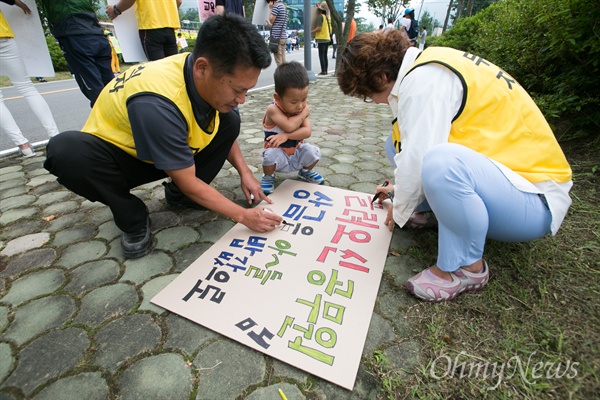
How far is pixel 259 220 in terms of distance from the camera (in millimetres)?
1528

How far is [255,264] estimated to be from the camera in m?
1.43

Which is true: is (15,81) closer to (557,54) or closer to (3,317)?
(3,317)

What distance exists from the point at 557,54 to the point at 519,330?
7.20ft

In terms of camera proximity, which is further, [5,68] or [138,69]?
[5,68]

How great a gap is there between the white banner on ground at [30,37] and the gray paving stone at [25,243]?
1.89 metres

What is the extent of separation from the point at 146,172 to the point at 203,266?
2.06ft

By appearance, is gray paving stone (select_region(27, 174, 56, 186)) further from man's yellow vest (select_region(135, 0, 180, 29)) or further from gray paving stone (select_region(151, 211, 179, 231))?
man's yellow vest (select_region(135, 0, 180, 29))

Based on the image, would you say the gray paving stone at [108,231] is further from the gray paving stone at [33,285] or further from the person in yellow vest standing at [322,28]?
the person in yellow vest standing at [322,28]

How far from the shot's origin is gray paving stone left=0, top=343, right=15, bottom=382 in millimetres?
1007

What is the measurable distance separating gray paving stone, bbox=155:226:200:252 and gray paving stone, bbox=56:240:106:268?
0.28m

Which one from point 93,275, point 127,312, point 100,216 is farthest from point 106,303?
point 100,216

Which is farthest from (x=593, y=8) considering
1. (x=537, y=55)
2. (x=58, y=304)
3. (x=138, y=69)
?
(x=58, y=304)

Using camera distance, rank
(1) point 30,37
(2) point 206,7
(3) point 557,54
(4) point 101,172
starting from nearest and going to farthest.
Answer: (4) point 101,172, (3) point 557,54, (1) point 30,37, (2) point 206,7

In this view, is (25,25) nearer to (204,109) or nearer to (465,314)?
(204,109)
